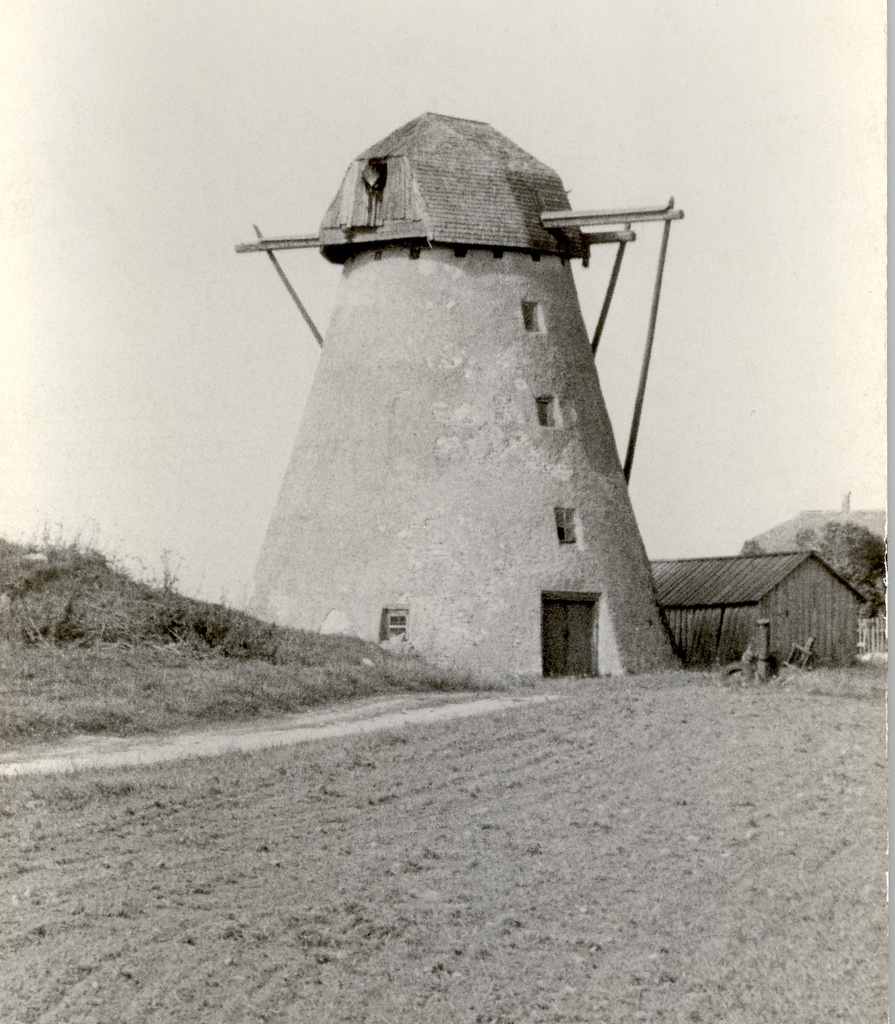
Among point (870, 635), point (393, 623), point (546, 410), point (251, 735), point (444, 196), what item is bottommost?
point (251, 735)

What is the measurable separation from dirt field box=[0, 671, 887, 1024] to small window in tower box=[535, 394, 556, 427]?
11.7m

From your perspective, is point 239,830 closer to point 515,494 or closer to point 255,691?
point 255,691

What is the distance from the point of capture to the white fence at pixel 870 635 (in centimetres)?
3972

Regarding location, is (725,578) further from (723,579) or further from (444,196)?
(444,196)

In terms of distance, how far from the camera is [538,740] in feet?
57.4

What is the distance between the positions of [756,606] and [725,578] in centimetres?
183

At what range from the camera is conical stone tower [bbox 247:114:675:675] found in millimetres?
26938

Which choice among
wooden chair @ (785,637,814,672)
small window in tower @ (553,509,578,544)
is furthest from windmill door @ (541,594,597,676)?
wooden chair @ (785,637,814,672)

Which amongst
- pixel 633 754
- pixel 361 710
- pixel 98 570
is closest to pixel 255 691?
pixel 361 710

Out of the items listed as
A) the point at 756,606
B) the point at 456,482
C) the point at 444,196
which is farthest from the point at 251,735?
the point at 756,606

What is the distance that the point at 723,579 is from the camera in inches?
1372

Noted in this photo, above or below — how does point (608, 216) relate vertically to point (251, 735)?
above

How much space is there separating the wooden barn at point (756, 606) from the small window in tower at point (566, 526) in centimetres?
547

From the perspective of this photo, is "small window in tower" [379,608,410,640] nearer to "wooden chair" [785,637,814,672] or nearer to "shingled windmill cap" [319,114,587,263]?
"shingled windmill cap" [319,114,587,263]
